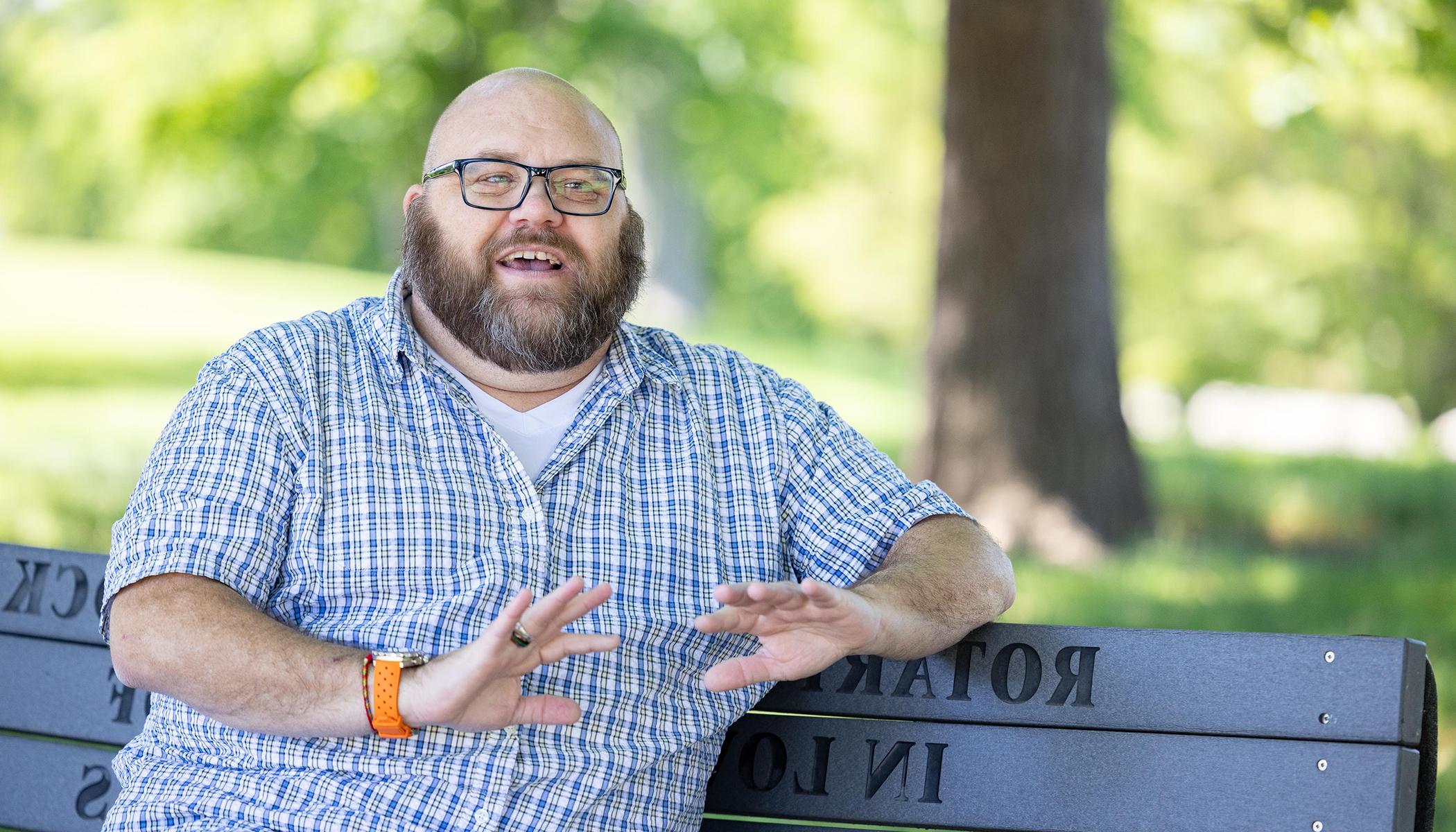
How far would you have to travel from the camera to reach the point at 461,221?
2.93 metres

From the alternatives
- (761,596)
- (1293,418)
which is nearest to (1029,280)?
Answer: (761,596)

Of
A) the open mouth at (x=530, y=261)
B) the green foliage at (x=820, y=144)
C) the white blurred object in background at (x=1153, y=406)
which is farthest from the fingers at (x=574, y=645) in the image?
the white blurred object in background at (x=1153, y=406)

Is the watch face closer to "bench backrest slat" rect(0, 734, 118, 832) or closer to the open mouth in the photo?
the open mouth

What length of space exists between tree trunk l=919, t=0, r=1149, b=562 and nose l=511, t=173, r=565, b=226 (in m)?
5.04

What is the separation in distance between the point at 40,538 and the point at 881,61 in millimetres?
17630

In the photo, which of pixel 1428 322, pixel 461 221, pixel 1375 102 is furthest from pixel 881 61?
pixel 461 221

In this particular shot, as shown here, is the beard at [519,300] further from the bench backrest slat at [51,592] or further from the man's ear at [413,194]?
the bench backrest slat at [51,592]

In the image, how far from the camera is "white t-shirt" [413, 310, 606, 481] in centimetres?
286

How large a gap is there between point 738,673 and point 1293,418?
22397mm

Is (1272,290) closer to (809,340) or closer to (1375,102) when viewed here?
(1375,102)

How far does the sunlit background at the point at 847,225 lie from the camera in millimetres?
8703

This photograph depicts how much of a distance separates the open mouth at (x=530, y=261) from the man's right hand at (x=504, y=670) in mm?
874

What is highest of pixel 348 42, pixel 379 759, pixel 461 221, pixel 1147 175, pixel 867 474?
pixel 1147 175

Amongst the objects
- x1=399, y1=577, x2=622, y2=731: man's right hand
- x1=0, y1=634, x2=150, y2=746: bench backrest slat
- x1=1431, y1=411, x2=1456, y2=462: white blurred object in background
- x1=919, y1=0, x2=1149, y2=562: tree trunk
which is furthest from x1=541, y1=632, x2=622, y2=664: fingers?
x1=1431, y1=411, x2=1456, y2=462: white blurred object in background
